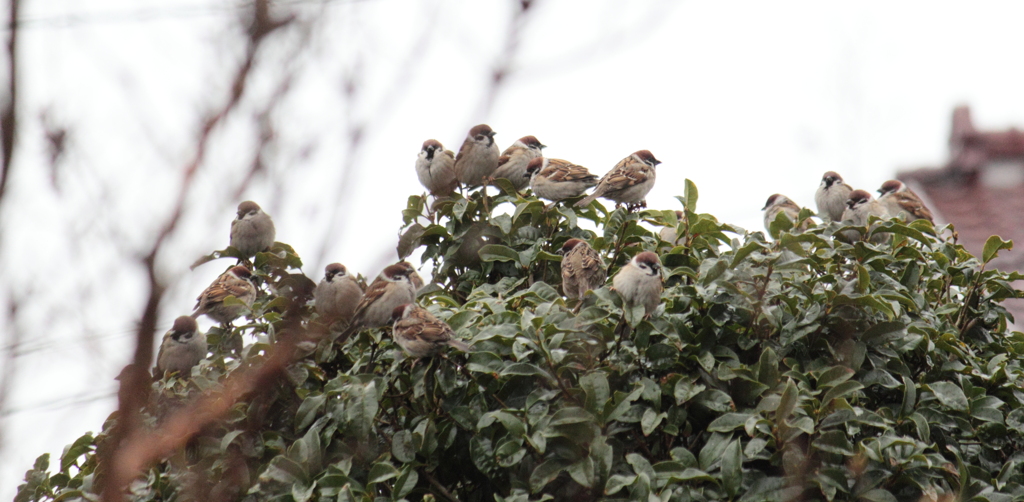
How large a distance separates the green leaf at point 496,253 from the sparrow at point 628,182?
1.01 m

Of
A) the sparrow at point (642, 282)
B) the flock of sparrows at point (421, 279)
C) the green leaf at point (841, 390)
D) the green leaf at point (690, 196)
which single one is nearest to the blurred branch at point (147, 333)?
the flock of sparrows at point (421, 279)

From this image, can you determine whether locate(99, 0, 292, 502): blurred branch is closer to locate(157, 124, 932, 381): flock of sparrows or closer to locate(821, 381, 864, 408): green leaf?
locate(157, 124, 932, 381): flock of sparrows

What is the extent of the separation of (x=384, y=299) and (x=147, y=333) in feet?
7.76

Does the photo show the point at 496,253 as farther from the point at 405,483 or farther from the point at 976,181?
the point at 976,181

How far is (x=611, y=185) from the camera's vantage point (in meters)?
4.31

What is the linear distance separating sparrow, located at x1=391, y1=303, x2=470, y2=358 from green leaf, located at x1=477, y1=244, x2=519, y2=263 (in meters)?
0.60

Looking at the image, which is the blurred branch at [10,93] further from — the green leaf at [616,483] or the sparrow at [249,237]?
the sparrow at [249,237]

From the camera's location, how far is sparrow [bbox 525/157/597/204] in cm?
426

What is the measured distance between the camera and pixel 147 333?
1004 mm

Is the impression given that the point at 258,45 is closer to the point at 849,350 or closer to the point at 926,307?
the point at 849,350

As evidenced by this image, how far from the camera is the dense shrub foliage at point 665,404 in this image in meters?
2.34

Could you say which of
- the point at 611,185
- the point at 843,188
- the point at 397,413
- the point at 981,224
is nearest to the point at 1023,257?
the point at 981,224

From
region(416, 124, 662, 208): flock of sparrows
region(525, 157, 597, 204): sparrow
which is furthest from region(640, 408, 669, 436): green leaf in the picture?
region(525, 157, 597, 204): sparrow

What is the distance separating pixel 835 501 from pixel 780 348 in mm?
510
